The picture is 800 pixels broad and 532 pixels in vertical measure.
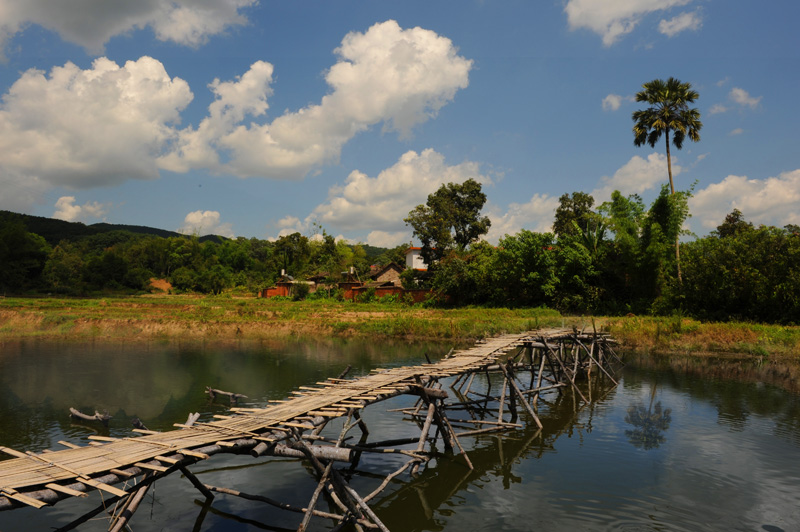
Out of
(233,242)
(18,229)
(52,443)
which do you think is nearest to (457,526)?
(52,443)

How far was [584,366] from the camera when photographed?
2047cm

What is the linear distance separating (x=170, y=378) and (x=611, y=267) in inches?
1250

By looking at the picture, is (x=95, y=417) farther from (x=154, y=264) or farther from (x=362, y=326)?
(x=154, y=264)

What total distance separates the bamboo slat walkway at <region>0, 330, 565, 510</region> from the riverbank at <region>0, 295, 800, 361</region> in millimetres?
18770

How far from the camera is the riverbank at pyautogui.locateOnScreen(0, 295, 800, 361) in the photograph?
24.9 m

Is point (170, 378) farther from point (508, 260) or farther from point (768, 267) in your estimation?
point (768, 267)

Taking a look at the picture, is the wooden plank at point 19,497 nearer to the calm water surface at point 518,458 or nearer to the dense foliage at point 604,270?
the calm water surface at point 518,458

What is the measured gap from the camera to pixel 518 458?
1120cm

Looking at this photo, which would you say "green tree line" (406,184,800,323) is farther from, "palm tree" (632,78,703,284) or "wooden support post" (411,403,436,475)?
"wooden support post" (411,403,436,475)

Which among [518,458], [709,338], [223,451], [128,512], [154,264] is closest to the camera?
[128,512]

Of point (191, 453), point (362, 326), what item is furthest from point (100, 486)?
point (362, 326)

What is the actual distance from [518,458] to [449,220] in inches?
1634

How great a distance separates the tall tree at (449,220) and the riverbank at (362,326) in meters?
11.7

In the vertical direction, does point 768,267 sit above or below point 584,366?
above
